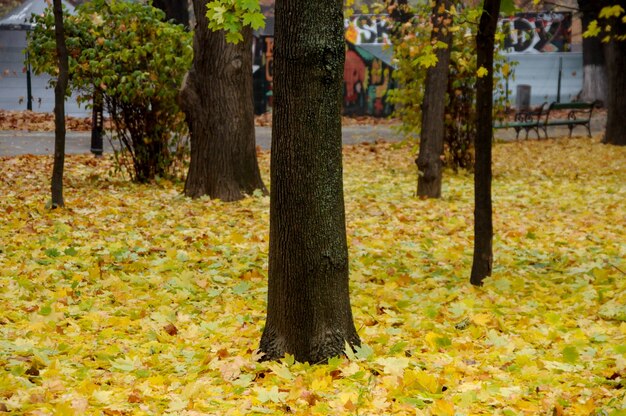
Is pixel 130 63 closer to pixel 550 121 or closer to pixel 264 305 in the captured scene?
pixel 264 305

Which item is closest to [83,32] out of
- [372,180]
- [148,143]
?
[148,143]

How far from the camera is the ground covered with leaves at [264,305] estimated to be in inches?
166

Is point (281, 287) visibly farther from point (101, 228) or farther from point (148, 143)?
point (148, 143)

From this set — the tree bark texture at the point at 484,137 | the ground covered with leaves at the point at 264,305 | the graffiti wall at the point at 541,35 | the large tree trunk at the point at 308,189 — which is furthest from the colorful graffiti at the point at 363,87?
the large tree trunk at the point at 308,189

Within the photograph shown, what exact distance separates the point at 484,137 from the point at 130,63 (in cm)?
654

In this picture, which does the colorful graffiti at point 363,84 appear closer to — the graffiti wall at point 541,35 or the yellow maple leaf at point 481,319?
the graffiti wall at point 541,35

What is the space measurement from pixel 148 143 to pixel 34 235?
3963 mm

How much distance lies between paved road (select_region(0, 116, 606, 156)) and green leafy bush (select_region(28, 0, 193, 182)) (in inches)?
199

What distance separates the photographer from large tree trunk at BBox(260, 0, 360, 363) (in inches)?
182

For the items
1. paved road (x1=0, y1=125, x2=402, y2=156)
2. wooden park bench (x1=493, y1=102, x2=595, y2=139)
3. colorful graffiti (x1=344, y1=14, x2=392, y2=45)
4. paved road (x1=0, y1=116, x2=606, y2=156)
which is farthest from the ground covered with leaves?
colorful graffiti (x1=344, y1=14, x2=392, y2=45)

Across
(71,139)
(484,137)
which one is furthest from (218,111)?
(71,139)

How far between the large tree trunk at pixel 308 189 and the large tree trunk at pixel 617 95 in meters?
17.1

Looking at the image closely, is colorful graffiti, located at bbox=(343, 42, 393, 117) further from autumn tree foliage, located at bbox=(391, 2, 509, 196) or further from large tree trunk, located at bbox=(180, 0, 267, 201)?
large tree trunk, located at bbox=(180, 0, 267, 201)

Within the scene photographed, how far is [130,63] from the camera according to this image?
11633 millimetres
